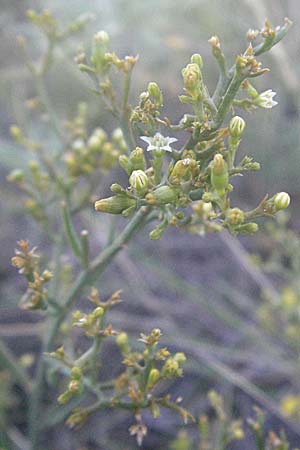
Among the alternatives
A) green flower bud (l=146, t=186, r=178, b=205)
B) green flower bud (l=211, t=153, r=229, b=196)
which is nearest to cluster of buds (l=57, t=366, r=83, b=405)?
green flower bud (l=146, t=186, r=178, b=205)

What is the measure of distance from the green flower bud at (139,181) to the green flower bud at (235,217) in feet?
0.77

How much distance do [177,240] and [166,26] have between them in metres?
1.90

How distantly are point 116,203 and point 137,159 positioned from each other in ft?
0.42

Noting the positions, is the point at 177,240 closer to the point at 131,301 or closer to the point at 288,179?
the point at 131,301

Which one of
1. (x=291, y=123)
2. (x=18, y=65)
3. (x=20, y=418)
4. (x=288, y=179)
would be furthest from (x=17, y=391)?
(x=291, y=123)

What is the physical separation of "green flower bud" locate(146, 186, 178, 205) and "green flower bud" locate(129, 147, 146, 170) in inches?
3.2

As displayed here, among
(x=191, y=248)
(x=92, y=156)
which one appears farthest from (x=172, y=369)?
(x=191, y=248)

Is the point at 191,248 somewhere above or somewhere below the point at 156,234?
below

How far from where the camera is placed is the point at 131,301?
397 centimetres

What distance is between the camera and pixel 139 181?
1402 mm

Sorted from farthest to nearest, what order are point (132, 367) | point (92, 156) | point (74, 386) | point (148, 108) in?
point (92, 156) → point (132, 367) → point (74, 386) → point (148, 108)

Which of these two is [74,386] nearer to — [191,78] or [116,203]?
[116,203]

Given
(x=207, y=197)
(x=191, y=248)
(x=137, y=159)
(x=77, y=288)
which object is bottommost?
(x=191, y=248)

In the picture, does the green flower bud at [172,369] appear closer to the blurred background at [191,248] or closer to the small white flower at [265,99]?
the small white flower at [265,99]
